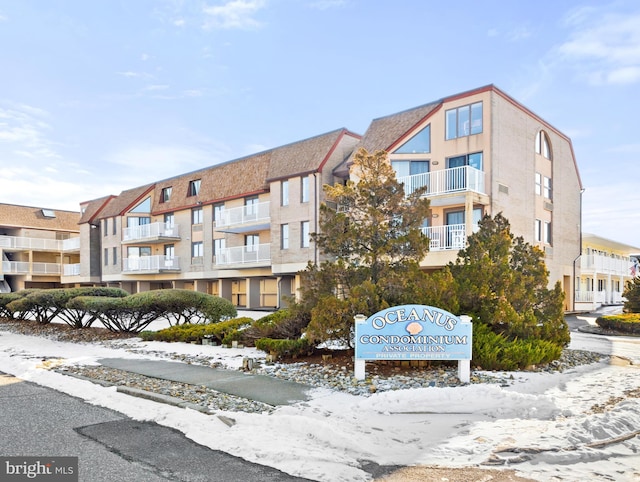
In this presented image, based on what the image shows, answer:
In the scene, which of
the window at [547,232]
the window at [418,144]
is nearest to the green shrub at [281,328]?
the window at [418,144]

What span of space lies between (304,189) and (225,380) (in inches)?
825

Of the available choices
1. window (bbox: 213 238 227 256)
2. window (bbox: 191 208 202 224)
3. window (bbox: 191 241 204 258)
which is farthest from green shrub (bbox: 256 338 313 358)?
window (bbox: 191 208 202 224)

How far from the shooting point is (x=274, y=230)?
1208 inches

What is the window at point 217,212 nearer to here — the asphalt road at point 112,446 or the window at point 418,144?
the window at point 418,144

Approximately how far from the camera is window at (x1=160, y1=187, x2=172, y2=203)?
135 ft

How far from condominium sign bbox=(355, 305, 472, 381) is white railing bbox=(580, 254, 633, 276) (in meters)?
28.1

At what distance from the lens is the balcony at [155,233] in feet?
126

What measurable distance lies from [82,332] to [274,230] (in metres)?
14.8

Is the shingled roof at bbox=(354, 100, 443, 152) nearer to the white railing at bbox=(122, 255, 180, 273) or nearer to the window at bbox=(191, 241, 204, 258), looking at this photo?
the window at bbox=(191, 241, 204, 258)

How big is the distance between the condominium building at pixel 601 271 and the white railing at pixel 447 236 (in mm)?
13051

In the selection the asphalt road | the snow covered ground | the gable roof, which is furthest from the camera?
the gable roof

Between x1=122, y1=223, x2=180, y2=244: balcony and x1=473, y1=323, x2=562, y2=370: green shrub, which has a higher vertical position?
x1=122, y1=223, x2=180, y2=244: balcony

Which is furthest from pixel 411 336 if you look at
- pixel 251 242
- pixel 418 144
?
pixel 251 242

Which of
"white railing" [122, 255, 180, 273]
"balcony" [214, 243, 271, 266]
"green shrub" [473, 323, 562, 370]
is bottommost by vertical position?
"green shrub" [473, 323, 562, 370]
